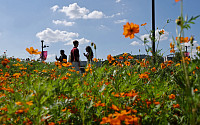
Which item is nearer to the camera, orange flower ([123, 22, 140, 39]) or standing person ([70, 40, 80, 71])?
orange flower ([123, 22, 140, 39])

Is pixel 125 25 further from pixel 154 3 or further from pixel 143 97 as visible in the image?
pixel 154 3

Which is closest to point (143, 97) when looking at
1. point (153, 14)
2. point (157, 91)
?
point (157, 91)

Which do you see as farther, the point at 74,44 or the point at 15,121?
the point at 74,44

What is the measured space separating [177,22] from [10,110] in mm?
1311

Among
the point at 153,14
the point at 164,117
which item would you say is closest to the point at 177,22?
the point at 164,117

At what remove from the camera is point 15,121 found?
1.54 metres

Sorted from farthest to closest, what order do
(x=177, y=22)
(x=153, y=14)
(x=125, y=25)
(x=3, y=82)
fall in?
1. (x=153, y=14)
2. (x=3, y=82)
3. (x=125, y=25)
4. (x=177, y=22)

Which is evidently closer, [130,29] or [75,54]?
[130,29]

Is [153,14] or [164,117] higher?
[153,14]

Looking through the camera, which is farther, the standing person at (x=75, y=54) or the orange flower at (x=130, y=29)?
the standing person at (x=75, y=54)

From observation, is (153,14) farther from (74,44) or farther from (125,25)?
(125,25)

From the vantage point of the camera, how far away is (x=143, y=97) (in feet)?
6.23

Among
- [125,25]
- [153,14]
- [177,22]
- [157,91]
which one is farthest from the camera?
[153,14]

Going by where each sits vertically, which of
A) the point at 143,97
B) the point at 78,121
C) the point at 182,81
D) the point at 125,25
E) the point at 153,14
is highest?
the point at 153,14
